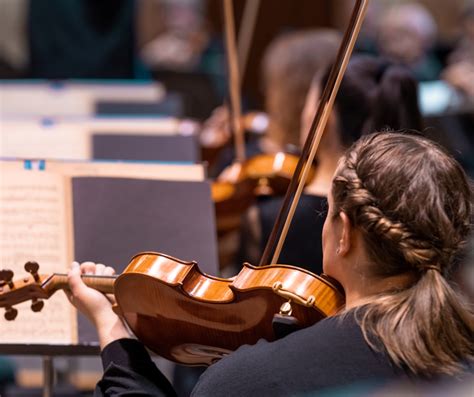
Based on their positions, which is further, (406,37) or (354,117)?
(406,37)

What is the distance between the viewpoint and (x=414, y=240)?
156 centimetres

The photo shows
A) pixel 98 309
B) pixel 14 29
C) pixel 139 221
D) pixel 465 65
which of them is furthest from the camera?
pixel 14 29

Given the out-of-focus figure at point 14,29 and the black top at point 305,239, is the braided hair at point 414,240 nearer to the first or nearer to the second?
the black top at point 305,239

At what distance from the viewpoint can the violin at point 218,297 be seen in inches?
66.9

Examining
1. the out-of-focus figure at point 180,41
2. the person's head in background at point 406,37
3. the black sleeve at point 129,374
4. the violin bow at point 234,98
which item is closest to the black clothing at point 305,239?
the black sleeve at point 129,374

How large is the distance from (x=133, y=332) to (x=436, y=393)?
25.3 inches

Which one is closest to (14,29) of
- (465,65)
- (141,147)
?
(465,65)

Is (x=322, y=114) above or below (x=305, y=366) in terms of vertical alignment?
above

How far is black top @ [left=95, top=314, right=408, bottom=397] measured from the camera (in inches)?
59.3

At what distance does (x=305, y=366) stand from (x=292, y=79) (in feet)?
6.14

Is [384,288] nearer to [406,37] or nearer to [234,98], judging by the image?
[234,98]

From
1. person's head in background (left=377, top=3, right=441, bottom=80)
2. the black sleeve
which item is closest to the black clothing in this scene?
the black sleeve

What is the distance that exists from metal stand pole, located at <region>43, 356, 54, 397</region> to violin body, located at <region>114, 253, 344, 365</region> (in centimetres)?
49

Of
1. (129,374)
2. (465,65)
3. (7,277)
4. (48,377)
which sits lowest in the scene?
(48,377)
